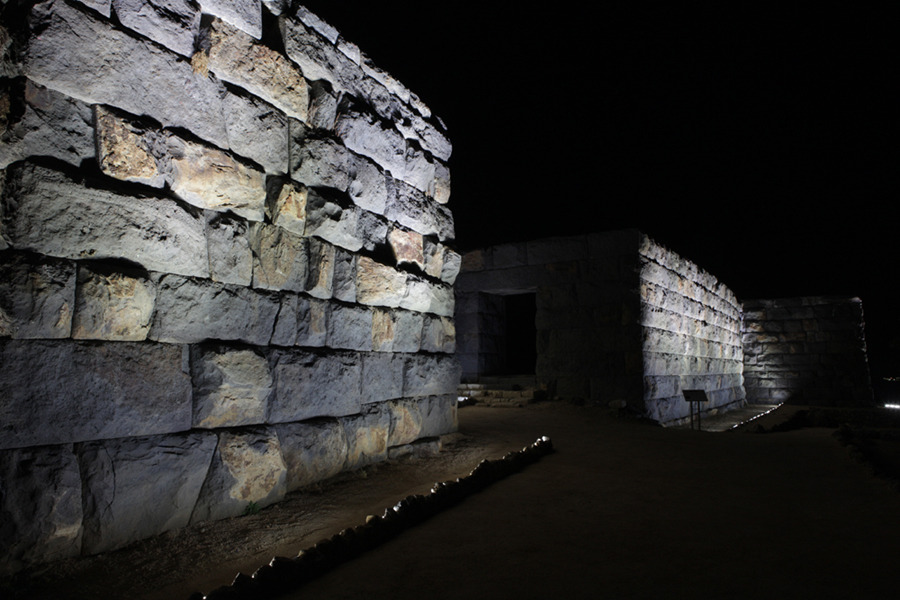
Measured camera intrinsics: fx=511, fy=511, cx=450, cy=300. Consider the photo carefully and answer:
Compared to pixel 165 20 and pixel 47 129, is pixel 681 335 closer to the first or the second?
pixel 165 20

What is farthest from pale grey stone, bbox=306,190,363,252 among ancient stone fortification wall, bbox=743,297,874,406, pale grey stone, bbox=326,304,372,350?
ancient stone fortification wall, bbox=743,297,874,406

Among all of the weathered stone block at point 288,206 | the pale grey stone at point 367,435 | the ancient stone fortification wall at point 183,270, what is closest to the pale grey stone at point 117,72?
the ancient stone fortification wall at point 183,270

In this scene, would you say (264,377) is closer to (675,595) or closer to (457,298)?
(675,595)

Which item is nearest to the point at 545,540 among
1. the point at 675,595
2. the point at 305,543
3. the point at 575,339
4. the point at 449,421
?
the point at 675,595

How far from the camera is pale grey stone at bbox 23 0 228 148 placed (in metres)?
2.12

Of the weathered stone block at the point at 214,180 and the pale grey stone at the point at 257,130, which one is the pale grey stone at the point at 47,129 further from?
the pale grey stone at the point at 257,130

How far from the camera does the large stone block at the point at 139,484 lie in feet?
6.93

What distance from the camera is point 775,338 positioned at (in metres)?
15.0

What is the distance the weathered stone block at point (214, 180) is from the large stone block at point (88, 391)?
0.82 meters

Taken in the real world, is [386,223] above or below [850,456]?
above

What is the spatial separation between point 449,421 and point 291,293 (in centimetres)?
214

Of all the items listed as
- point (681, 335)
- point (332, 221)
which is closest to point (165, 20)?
point (332, 221)

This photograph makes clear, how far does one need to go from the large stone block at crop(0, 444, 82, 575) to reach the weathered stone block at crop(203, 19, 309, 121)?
2075mm

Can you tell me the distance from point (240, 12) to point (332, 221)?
4.25ft
